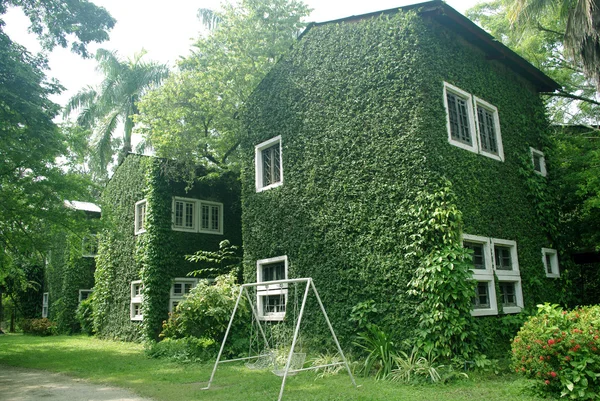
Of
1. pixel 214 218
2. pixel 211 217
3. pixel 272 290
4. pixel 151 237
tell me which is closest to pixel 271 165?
pixel 272 290

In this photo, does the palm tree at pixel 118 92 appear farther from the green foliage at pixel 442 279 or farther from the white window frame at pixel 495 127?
the green foliage at pixel 442 279

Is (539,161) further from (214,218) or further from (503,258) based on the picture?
(214,218)

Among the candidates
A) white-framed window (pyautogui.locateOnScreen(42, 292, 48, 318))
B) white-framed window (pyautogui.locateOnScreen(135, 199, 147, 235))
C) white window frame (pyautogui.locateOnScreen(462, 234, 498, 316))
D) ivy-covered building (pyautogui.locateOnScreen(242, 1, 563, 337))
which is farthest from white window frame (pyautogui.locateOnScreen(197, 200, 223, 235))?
white-framed window (pyautogui.locateOnScreen(42, 292, 48, 318))

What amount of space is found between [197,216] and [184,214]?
0.56 meters

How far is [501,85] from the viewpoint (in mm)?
13109

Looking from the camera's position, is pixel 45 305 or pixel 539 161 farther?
pixel 45 305

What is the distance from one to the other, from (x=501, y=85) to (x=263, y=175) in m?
7.17

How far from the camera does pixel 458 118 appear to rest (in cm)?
1134

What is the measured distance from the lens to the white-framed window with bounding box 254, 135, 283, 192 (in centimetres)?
1377

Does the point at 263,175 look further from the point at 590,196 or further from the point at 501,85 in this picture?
the point at 590,196

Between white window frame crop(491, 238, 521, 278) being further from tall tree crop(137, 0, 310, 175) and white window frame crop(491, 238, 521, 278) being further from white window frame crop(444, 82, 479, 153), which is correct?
tall tree crop(137, 0, 310, 175)

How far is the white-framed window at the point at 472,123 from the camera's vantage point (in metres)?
11.1

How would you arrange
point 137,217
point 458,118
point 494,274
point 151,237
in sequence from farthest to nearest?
point 137,217
point 151,237
point 458,118
point 494,274

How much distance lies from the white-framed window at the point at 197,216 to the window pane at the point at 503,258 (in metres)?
11.8
